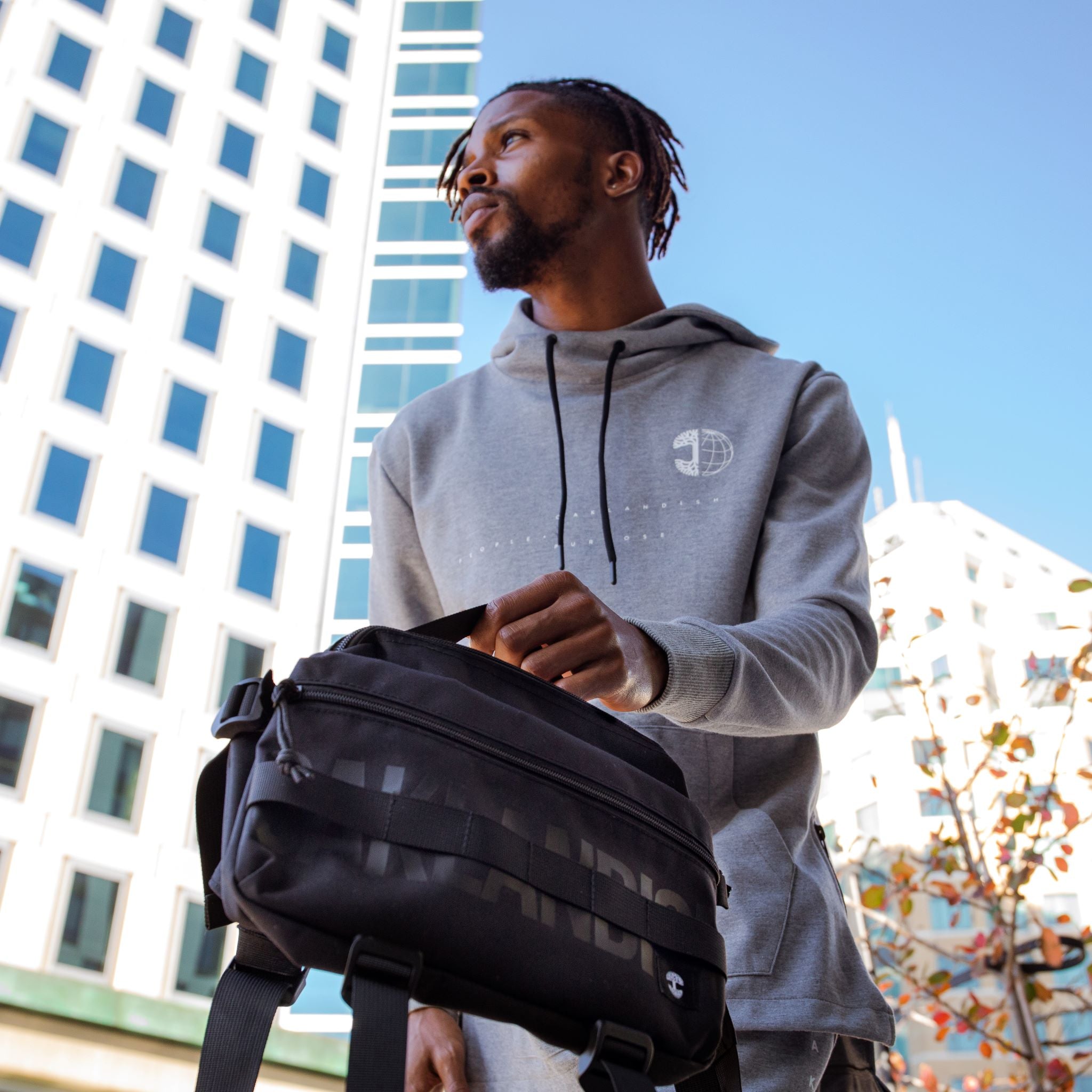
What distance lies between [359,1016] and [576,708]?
0.28 meters

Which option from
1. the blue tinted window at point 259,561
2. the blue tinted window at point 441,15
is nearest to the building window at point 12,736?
the blue tinted window at point 259,561

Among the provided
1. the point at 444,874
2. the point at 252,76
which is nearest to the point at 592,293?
the point at 444,874

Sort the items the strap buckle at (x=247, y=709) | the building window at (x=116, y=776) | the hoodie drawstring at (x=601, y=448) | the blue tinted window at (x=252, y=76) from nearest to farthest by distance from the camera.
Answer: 1. the strap buckle at (x=247, y=709)
2. the hoodie drawstring at (x=601, y=448)
3. the building window at (x=116, y=776)
4. the blue tinted window at (x=252, y=76)

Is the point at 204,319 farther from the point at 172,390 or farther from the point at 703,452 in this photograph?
the point at 703,452

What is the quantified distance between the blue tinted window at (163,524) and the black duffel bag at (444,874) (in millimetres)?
12567

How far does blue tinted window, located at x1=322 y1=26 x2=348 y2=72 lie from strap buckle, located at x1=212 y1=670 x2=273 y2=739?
18.5m

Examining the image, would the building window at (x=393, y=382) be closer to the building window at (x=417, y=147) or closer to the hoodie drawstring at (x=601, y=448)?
the building window at (x=417, y=147)

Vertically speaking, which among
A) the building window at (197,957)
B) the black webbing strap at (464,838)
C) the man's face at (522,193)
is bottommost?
the black webbing strap at (464,838)

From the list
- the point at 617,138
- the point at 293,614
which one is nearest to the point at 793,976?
the point at 617,138

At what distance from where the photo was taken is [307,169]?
16.4m

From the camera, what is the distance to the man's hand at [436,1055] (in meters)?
1.02

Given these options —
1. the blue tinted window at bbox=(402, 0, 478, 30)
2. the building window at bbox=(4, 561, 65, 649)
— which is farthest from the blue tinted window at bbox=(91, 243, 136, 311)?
the blue tinted window at bbox=(402, 0, 478, 30)

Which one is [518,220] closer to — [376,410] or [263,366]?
[376,410]

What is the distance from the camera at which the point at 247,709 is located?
61 centimetres
